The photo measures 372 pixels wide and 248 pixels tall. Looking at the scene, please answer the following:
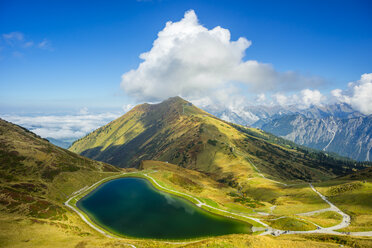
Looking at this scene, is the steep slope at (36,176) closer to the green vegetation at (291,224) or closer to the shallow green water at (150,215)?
the shallow green water at (150,215)

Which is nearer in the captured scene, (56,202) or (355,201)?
(56,202)

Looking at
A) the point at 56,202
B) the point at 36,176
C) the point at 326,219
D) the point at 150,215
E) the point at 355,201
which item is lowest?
the point at 56,202

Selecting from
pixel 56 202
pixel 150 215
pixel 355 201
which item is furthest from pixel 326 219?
pixel 56 202

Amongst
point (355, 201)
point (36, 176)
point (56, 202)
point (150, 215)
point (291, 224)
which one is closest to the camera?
point (291, 224)

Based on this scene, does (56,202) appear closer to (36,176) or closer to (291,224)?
(36,176)

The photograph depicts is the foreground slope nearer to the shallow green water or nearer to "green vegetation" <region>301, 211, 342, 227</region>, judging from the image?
the shallow green water

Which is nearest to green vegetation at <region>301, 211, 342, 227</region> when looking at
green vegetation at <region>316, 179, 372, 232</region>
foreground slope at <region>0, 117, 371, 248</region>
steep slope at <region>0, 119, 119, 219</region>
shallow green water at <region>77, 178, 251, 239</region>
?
green vegetation at <region>316, 179, 372, 232</region>

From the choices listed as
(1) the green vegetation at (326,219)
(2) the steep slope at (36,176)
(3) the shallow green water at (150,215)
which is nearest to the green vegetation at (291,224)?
(1) the green vegetation at (326,219)
